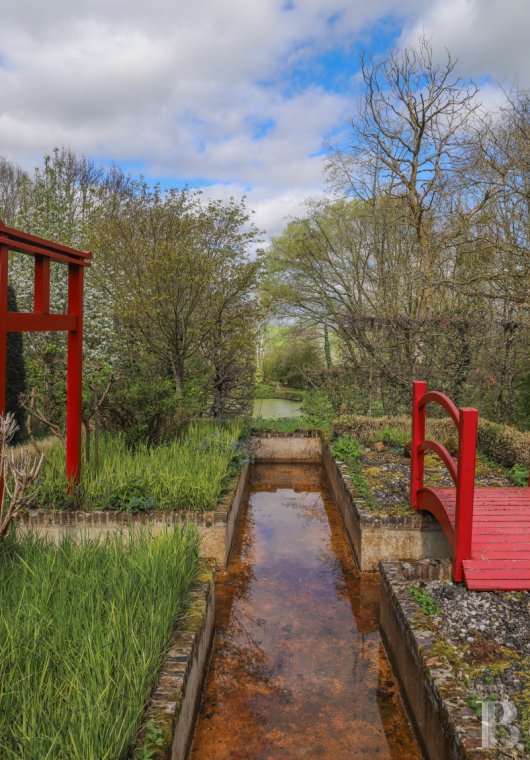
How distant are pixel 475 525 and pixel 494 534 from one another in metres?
0.16

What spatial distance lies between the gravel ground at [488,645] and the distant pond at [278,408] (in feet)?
39.9

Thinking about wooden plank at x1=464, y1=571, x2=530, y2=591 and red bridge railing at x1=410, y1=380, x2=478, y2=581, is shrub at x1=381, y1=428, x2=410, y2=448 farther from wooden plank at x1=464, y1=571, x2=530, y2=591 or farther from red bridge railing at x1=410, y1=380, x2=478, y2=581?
wooden plank at x1=464, y1=571, x2=530, y2=591

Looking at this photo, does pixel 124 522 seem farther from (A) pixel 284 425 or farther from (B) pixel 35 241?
(A) pixel 284 425

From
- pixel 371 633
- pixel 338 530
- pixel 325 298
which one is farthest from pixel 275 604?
pixel 325 298

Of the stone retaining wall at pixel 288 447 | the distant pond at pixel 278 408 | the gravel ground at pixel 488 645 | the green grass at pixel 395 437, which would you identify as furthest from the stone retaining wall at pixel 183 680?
the distant pond at pixel 278 408

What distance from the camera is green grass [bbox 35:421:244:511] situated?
5.04 meters

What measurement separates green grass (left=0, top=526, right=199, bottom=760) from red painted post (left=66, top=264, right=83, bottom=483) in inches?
49.9

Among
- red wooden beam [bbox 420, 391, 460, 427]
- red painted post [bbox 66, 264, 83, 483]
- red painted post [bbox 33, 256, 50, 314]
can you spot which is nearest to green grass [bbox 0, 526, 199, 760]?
red painted post [bbox 66, 264, 83, 483]

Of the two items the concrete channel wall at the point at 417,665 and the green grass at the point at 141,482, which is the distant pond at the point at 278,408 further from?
the concrete channel wall at the point at 417,665

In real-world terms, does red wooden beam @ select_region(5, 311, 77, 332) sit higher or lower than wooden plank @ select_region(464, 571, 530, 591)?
higher

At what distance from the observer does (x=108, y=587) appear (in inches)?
125

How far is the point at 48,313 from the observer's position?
4.39 m

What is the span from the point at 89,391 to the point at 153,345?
7.65 ft

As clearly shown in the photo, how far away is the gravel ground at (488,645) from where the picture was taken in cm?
236
